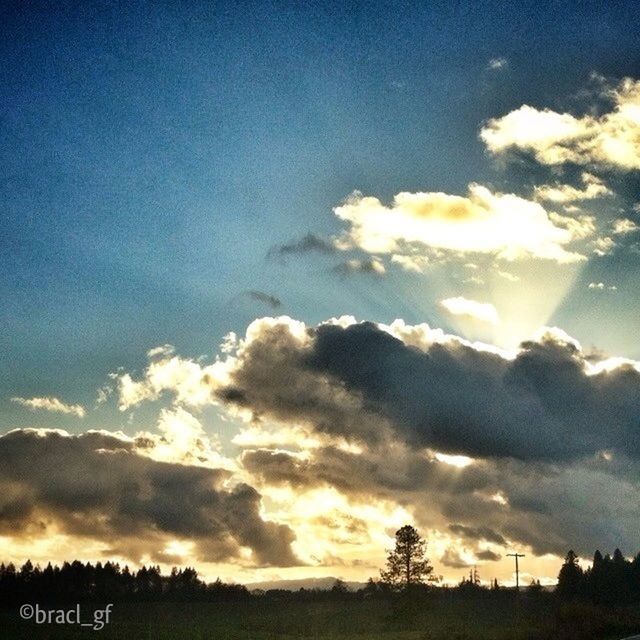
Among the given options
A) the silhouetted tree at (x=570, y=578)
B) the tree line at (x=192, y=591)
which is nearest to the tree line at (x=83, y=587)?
the tree line at (x=192, y=591)

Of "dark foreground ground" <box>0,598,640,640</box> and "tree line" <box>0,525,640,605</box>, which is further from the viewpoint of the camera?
"tree line" <box>0,525,640,605</box>

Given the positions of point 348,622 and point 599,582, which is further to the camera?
point 599,582

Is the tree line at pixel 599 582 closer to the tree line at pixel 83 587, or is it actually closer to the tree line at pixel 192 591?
the tree line at pixel 192 591

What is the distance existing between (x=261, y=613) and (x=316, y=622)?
100ft

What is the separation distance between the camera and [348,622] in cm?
11812

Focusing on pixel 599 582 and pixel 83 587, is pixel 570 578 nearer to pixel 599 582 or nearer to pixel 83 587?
pixel 599 582

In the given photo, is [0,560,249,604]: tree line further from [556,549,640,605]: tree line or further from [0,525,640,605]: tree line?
[556,549,640,605]: tree line

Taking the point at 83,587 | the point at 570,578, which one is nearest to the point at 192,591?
the point at 83,587

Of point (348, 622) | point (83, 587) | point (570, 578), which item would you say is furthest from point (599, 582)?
point (83, 587)

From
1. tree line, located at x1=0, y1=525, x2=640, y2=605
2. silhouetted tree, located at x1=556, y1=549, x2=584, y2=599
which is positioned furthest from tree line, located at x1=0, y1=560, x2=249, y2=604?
silhouetted tree, located at x1=556, y1=549, x2=584, y2=599

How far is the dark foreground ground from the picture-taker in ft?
212

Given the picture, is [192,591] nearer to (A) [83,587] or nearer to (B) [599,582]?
(A) [83,587]

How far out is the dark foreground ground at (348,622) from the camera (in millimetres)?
64688

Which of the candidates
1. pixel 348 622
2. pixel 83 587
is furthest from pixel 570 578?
pixel 83 587
